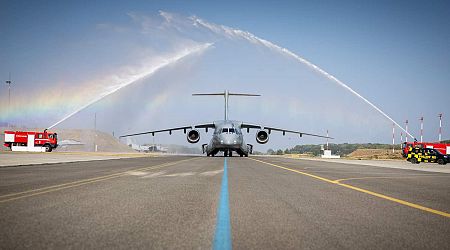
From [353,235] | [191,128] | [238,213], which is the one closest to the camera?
[353,235]

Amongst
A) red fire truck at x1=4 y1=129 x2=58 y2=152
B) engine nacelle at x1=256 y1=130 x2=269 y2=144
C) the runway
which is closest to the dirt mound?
engine nacelle at x1=256 y1=130 x2=269 y2=144

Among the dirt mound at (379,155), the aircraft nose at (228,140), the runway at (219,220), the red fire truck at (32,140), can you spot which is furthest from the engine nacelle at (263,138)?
the runway at (219,220)

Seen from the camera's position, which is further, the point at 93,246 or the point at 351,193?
the point at 351,193

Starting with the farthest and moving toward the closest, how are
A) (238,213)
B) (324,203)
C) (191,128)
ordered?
(191,128)
(324,203)
(238,213)

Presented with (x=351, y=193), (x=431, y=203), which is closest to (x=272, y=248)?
(x=431, y=203)

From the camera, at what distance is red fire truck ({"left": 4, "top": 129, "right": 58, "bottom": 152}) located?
53.2 metres

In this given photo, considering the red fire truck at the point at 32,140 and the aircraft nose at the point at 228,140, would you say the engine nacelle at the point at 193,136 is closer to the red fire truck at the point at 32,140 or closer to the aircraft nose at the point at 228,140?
the aircraft nose at the point at 228,140

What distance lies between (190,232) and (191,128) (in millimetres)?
40009

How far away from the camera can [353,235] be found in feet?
14.8

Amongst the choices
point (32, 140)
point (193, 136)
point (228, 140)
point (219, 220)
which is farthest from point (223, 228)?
point (32, 140)

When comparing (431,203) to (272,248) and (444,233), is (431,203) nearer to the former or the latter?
(444,233)

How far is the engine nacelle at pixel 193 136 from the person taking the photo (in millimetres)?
43719

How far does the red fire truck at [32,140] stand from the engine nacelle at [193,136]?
21448 millimetres

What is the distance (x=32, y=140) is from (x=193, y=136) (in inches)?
983
